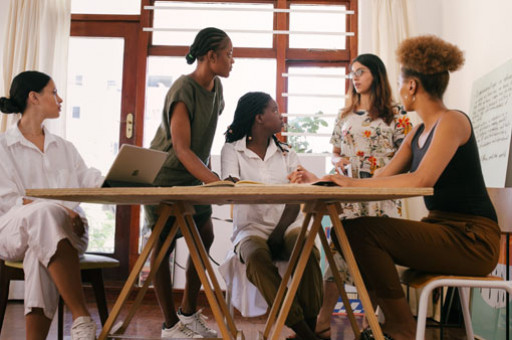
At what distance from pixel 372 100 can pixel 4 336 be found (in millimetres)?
2238

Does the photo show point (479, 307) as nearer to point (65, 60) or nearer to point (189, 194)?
point (189, 194)

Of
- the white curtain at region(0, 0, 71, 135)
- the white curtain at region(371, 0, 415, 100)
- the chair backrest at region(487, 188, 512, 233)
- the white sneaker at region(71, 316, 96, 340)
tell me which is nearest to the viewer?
the white sneaker at region(71, 316, 96, 340)

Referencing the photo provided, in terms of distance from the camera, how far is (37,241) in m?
1.94

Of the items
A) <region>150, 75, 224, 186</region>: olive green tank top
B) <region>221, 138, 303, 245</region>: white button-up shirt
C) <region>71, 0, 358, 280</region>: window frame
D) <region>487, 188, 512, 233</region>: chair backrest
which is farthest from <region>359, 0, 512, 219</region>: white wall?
<region>150, 75, 224, 186</region>: olive green tank top

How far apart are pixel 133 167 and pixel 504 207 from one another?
158 centimetres

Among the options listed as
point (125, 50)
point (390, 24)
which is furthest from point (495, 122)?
point (125, 50)

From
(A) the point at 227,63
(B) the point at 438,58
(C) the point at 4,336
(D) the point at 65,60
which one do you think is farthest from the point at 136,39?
(B) the point at 438,58

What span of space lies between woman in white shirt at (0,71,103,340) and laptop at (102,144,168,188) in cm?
43

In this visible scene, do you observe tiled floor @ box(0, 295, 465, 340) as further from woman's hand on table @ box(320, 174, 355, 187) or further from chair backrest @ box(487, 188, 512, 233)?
woman's hand on table @ box(320, 174, 355, 187)

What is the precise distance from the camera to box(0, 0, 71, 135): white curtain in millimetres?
4031

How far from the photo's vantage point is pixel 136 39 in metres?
4.38

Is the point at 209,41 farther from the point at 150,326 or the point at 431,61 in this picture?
the point at 150,326

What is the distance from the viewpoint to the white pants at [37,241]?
1.92 m

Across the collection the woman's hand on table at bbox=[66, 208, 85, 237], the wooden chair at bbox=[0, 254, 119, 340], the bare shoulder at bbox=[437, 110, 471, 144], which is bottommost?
the wooden chair at bbox=[0, 254, 119, 340]
